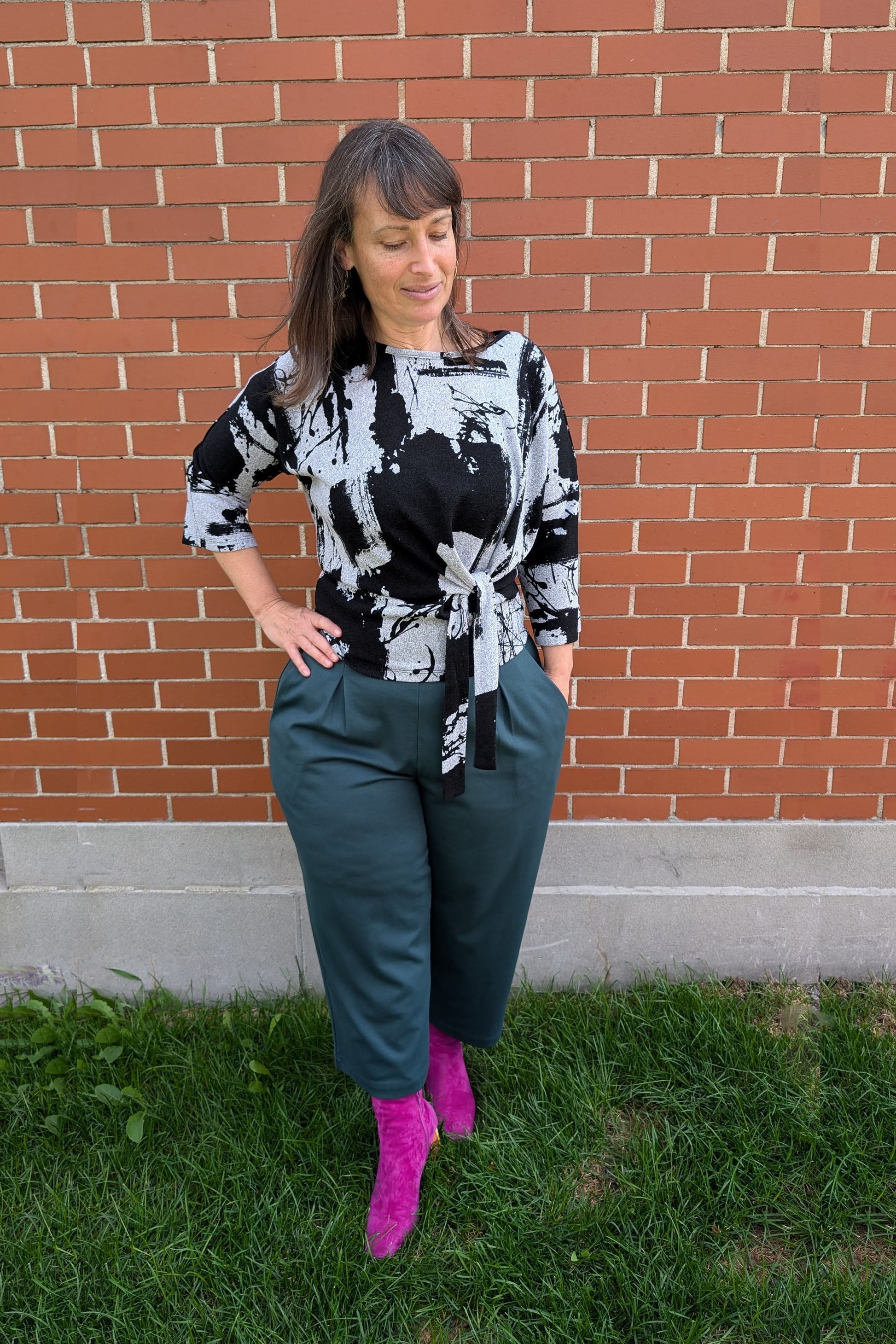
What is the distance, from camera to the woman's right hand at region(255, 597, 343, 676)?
1.98 m

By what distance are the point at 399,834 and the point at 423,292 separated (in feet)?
3.42

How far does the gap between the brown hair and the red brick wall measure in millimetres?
553

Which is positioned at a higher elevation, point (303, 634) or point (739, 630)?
point (303, 634)

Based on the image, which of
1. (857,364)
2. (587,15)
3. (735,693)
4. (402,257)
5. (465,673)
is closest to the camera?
(402,257)

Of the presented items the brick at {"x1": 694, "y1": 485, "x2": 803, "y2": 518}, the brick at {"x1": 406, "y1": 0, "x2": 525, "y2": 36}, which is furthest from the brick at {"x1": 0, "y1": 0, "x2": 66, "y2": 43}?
the brick at {"x1": 694, "y1": 485, "x2": 803, "y2": 518}

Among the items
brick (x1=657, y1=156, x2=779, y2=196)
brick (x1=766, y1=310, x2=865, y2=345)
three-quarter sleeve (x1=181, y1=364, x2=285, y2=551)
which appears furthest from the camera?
brick (x1=766, y1=310, x2=865, y2=345)

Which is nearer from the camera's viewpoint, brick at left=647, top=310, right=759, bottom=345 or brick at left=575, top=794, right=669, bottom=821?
brick at left=647, top=310, right=759, bottom=345

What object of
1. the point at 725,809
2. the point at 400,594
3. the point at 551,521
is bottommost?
the point at 725,809

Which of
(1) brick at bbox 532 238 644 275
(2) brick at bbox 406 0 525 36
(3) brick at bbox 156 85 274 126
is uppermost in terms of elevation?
(2) brick at bbox 406 0 525 36

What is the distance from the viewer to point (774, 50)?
227 centimetres

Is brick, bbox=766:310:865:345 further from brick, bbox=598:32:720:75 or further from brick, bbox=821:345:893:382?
brick, bbox=598:32:720:75

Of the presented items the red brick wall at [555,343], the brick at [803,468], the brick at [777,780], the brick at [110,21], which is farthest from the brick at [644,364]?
the brick at [110,21]

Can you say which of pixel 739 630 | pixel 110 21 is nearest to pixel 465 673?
pixel 739 630

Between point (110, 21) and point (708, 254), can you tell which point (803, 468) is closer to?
point (708, 254)
